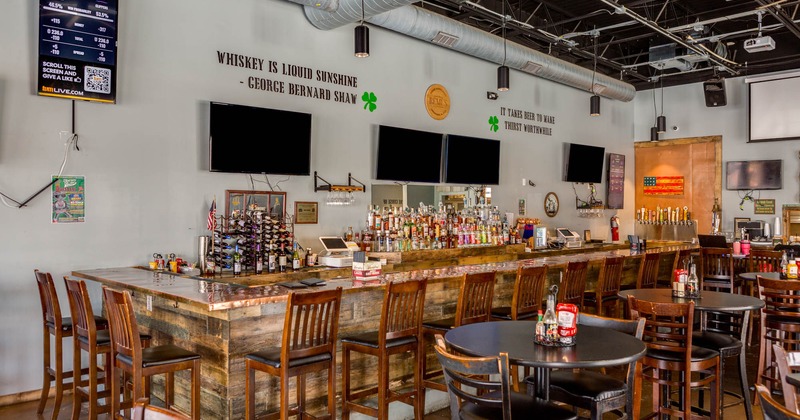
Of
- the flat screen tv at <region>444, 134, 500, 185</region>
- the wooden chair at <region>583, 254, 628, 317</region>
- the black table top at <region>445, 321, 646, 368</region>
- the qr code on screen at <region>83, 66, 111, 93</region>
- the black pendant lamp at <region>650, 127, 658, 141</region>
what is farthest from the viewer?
the black pendant lamp at <region>650, 127, 658, 141</region>

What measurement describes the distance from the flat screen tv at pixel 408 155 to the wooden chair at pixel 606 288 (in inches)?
111

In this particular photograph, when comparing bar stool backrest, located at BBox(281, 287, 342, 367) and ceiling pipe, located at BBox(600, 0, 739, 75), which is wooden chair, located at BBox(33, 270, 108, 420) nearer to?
bar stool backrest, located at BBox(281, 287, 342, 367)

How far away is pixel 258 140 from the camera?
6062mm

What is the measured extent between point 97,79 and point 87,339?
228 cm

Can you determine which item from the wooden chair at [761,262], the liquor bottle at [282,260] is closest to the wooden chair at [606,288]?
the wooden chair at [761,262]

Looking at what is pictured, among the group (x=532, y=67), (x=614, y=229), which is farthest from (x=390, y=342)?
(x=614, y=229)

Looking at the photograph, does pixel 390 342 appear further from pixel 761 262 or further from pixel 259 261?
pixel 761 262

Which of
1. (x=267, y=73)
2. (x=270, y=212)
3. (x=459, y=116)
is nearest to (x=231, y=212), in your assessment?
(x=270, y=212)

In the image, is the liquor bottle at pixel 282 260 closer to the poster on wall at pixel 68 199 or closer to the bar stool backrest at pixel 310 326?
the poster on wall at pixel 68 199

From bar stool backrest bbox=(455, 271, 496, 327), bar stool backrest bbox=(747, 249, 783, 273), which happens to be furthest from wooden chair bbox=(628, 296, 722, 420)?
bar stool backrest bbox=(747, 249, 783, 273)

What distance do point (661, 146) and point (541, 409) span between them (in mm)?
10647

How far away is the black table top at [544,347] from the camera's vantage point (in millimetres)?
2629

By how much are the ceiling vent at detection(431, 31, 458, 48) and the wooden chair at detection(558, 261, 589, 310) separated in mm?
3489

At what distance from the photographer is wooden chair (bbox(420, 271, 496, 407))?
13.8 feet
